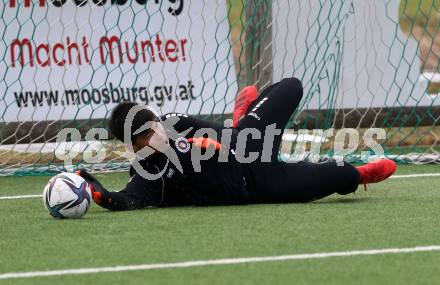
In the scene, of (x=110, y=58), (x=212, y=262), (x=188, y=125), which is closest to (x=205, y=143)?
(x=188, y=125)

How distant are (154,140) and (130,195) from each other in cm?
33

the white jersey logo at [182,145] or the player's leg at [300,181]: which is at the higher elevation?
the white jersey logo at [182,145]

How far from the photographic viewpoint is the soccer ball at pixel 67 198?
19.3ft

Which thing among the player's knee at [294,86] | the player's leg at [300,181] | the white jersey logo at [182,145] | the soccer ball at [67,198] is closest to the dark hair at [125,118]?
the white jersey logo at [182,145]

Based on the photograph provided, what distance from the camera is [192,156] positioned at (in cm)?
633

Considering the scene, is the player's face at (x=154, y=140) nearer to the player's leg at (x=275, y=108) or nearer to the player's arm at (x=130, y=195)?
the player's arm at (x=130, y=195)

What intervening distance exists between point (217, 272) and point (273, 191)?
6.60 ft

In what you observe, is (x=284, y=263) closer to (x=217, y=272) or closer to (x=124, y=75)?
(x=217, y=272)

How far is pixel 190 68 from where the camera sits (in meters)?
8.54

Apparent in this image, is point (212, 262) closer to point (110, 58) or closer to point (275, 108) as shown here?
point (275, 108)

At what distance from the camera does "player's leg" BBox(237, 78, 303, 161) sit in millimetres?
6773

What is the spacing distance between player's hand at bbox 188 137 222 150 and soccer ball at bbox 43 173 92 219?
0.72 m

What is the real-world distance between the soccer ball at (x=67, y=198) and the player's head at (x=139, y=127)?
0.38 m

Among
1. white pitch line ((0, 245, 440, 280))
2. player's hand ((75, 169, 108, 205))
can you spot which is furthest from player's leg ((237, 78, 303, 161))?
white pitch line ((0, 245, 440, 280))
